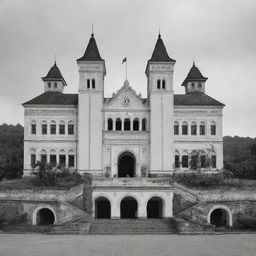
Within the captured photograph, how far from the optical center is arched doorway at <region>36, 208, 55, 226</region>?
50494 mm

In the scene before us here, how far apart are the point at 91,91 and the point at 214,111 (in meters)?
17.5

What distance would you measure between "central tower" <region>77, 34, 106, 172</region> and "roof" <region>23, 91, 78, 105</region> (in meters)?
2.75

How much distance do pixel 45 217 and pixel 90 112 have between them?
17.0 meters

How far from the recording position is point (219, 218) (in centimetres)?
5381

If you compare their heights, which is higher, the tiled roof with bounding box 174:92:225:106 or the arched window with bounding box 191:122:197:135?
the tiled roof with bounding box 174:92:225:106

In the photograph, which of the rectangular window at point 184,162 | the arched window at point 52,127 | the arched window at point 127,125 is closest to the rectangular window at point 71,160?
the arched window at point 52,127

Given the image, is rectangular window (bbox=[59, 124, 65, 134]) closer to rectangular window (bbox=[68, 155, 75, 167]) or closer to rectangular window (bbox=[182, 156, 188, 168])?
rectangular window (bbox=[68, 155, 75, 167])

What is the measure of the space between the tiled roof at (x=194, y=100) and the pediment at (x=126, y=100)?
216 inches

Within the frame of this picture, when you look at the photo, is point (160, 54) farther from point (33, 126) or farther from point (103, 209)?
point (103, 209)

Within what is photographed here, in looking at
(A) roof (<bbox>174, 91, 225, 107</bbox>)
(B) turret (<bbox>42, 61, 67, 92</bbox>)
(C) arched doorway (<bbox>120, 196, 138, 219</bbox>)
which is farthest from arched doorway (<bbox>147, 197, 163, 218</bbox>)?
(B) turret (<bbox>42, 61, 67, 92</bbox>)

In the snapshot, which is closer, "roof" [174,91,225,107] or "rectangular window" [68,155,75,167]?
"rectangular window" [68,155,75,167]

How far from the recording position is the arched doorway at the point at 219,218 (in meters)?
50.5
